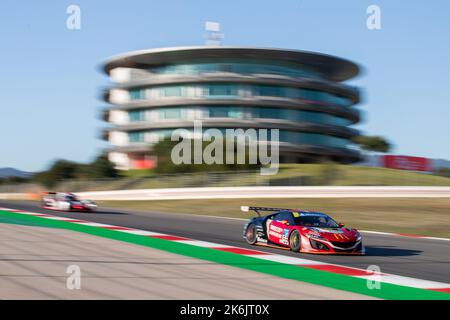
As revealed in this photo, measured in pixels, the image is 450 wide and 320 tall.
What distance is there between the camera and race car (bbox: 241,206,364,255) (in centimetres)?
1348

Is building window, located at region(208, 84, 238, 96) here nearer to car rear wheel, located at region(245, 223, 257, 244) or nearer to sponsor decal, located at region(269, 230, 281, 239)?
car rear wheel, located at region(245, 223, 257, 244)

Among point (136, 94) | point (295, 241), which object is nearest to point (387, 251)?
point (295, 241)

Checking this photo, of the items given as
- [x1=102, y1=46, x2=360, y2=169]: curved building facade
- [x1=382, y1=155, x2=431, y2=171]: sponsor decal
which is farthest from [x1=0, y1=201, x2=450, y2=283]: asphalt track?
[x1=102, y1=46, x2=360, y2=169]: curved building facade

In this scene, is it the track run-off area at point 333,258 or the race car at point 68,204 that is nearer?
the track run-off area at point 333,258

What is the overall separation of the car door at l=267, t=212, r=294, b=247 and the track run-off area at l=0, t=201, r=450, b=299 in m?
0.34

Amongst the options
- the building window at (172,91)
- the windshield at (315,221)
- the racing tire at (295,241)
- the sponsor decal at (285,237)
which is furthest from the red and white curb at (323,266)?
the building window at (172,91)

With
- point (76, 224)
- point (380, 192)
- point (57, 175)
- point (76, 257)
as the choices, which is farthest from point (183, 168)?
point (76, 257)

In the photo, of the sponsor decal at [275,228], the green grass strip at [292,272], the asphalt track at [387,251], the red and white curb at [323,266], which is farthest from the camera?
the sponsor decal at [275,228]

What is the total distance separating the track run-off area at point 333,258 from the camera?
385 inches

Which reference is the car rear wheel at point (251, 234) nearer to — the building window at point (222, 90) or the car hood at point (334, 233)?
the car hood at point (334, 233)

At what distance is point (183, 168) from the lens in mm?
56000

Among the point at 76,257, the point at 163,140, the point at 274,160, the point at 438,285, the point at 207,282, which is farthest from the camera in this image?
the point at 274,160

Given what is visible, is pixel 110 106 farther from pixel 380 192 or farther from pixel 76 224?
pixel 76 224

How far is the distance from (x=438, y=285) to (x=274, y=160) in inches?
2259
